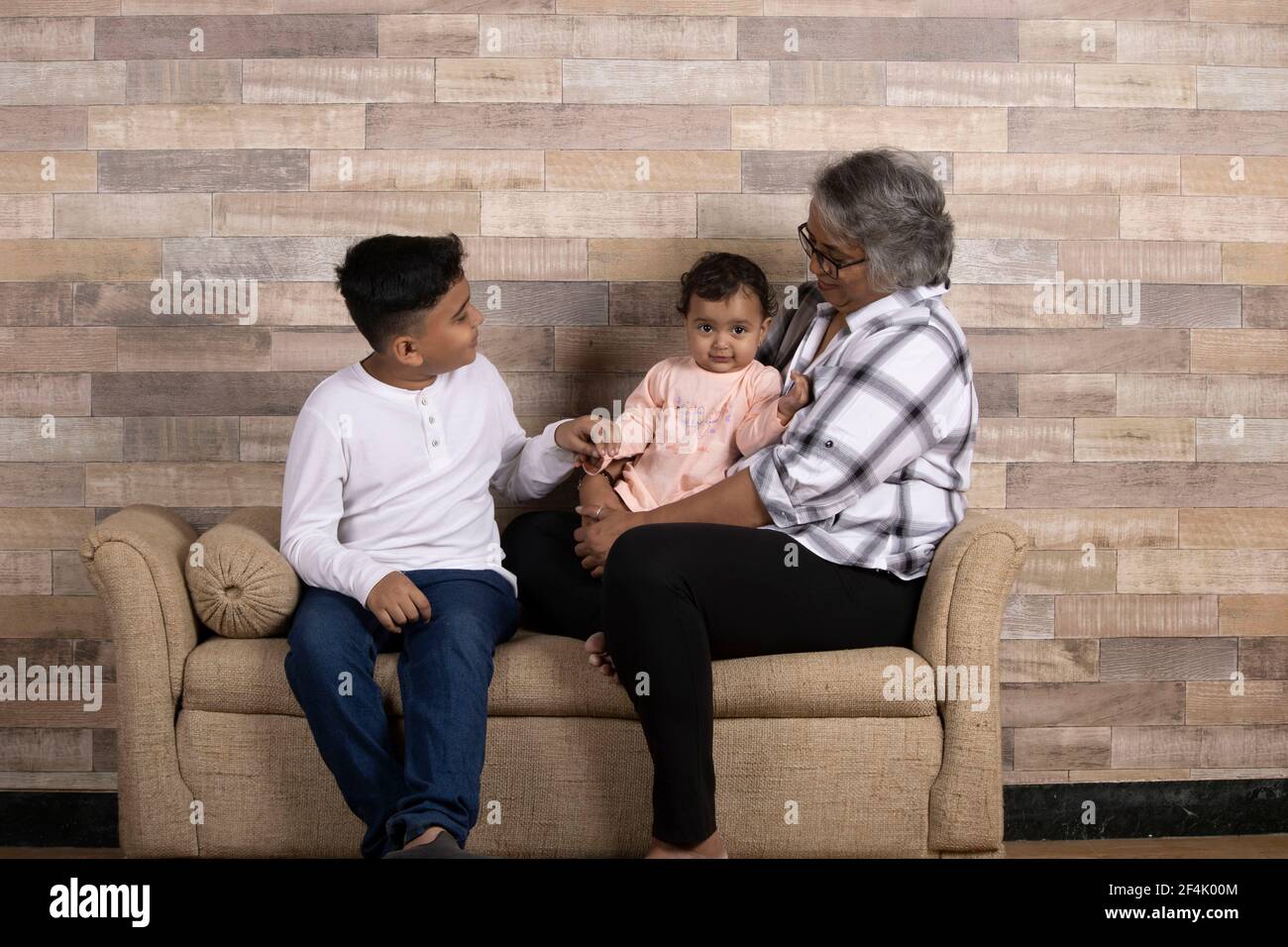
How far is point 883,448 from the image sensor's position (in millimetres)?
2041

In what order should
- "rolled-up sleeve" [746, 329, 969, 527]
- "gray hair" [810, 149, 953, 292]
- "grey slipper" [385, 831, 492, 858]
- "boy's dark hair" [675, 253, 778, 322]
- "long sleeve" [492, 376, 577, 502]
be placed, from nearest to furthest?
"grey slipper" [385, 831, 492, 858] → "rolled-up sleeve" [746, 329, 969, 527] → "gray hair" [810, 149, 953, 292] → "boy's dark hair" [675, 253, 778, 322] → "long sleeve" [492, 376, 577, 502]

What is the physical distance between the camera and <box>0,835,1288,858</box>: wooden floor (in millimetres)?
2582

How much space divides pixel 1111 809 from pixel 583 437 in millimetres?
1579

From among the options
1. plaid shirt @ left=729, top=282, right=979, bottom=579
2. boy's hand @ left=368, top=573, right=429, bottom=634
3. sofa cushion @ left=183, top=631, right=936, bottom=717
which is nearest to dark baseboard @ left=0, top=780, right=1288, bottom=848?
sofa cushion @ left=183, top=631, right=936, bottom=717

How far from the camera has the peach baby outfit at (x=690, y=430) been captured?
2348mm

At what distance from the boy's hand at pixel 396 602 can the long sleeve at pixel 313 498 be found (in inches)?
4.6

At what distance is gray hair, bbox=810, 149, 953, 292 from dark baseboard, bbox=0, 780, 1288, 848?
4.36 ft

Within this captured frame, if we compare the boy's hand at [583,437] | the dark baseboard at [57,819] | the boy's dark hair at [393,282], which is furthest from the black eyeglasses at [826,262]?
the dark baseboard at [57,819]

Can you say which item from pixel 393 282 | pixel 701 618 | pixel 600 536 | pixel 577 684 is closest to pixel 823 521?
pixel 701 618

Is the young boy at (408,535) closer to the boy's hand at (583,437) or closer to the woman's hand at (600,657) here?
the boy's hand at (583,437)

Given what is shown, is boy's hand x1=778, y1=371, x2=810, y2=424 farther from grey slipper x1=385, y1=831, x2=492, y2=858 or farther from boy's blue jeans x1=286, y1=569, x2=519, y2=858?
grey slipper x1=385, y1=831, x2=492, y2=858

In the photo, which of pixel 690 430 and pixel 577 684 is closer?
pixel 577 684

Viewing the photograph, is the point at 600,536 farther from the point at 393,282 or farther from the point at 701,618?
the point at 393,282
